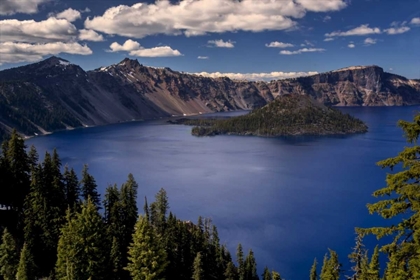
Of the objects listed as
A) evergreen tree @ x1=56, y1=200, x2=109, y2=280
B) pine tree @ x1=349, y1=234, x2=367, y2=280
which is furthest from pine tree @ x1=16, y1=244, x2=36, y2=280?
pine tree @ x1=349, y1=234, x2=367, y2=280

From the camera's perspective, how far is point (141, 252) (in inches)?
1447

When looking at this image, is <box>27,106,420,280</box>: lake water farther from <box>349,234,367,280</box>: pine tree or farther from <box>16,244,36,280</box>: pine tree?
<box>16,244,36,280</box>: pine tree

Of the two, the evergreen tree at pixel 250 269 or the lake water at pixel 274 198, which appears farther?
the lake water at pixel 274 198

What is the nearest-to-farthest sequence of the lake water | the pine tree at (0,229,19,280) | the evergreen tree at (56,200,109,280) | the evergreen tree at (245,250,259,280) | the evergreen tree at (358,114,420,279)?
the evergreen tree at (358,114,420,279) → the evergreen tree at (56,200,109,280) → the pine tree at (0,229,19,280) → the evergreen tree at (245,250,259,280) → the lake water

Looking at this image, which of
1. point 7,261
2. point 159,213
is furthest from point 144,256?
point 159,213

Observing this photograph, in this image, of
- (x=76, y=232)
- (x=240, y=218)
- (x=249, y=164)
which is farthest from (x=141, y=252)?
(x=249, y=164)

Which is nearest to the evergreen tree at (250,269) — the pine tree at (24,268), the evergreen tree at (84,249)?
the evergreen tree at (84,249)

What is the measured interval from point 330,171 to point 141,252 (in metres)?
148

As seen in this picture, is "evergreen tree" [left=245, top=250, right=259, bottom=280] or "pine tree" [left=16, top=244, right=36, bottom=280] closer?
"pine tree" [left=16, top=244, right=36, bottom=280]

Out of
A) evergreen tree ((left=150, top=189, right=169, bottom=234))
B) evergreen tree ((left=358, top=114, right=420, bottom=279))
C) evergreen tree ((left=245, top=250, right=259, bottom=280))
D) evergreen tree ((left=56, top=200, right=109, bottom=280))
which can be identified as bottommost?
evergreen tree ((left=245, top=250, right=259, bottom=280))

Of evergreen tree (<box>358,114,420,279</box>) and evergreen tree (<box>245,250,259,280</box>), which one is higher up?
evergreen tree (<box>358,114,420,279</box>)

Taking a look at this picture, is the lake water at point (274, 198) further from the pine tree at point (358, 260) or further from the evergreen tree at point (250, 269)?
the pine tree at point (358, 260)

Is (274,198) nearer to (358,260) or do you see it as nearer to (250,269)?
(250,269)

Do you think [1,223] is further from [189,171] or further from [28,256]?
[189,171]
